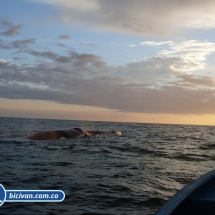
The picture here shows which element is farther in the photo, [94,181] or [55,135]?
[55,135]

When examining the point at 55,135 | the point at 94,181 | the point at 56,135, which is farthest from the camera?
the point at 56,135

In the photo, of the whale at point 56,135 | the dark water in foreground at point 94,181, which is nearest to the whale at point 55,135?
the whale at point 56,135

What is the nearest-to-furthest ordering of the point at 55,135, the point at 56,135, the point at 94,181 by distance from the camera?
the point at 94,181, the point at 55,135, the point at 56,135

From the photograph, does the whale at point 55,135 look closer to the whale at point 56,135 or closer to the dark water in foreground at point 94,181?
the whale at point 56,135

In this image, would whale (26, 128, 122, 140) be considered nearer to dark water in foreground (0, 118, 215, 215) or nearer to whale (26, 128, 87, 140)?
whale (26, 128, 87, 140)

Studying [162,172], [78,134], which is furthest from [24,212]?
[78,134]

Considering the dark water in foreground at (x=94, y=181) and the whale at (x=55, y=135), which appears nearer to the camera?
the dark water in foreground at (x=94, y=181)

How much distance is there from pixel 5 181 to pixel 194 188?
6.04m

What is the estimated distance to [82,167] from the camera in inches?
450

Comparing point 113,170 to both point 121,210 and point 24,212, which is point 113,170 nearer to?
point 121,210

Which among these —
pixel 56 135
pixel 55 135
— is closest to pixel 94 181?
pixel 55 135

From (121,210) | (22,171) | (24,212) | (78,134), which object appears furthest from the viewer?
(78,134)

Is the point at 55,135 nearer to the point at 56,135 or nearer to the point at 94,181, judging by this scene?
the point at 56,135

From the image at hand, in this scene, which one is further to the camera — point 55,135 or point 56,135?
point 56,135
